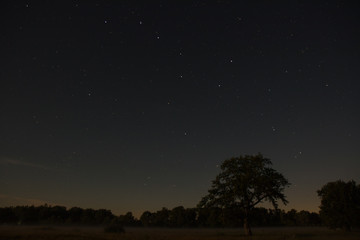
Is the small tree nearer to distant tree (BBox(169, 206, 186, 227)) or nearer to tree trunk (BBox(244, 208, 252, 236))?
tree trunk (BBox(244, 208, 252, 236))

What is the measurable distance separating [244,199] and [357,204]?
21726mm

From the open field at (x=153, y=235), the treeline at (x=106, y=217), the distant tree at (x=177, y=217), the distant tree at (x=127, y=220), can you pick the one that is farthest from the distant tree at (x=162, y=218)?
the open field at (x=153, y=235)

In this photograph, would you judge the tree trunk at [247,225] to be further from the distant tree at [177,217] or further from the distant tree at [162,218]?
the distant tree at [162,218]

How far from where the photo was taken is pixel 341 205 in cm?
4956

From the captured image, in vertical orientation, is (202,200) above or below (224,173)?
below

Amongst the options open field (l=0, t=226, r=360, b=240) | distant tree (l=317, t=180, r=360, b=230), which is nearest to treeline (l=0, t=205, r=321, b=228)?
distant tree (l=317, t=180, r=360, b=230)

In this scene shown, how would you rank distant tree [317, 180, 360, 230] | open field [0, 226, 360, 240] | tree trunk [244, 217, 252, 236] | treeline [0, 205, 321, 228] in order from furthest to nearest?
treeline [0, 205, 321, 228]
distant tree [317, 180, 360, 230]
tree trunk [244, 217, 252, 236]
open field [0, 226, 360, 240]

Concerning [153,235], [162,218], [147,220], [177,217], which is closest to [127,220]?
[147,220]

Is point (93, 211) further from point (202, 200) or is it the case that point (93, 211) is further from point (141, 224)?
point (202, 200)

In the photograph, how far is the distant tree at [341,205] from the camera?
48031 millimetres

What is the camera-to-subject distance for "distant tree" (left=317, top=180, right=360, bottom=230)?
4803cm

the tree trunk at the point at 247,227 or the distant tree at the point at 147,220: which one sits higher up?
the distant tree at the point at 147,220

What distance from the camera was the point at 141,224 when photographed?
476ft

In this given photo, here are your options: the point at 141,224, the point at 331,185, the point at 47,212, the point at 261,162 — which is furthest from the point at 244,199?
the point at 47,212
